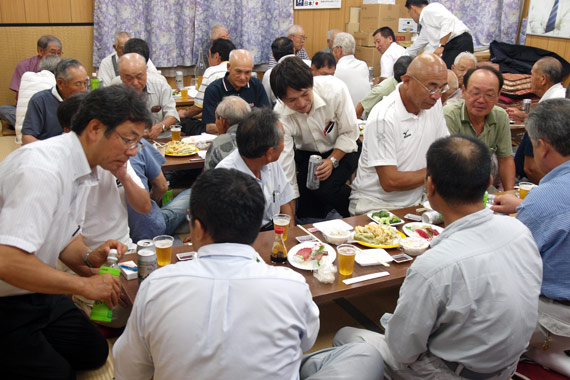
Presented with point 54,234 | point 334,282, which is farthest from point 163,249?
point 334,282

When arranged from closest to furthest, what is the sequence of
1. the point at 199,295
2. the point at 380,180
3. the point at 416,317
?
the point at 199,295 → the point at 416,317 → the point at 380,180

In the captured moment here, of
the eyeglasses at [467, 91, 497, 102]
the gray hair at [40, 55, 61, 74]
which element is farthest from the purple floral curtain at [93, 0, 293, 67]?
the eyeglasses at [467, 91, 497, 102]

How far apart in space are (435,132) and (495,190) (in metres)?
0.97

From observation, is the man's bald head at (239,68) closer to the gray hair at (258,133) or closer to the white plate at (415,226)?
the gray hair at (258,133)

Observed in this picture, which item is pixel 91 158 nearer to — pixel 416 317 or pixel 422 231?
pixel 416 317

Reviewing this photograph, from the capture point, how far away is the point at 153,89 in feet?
16.4

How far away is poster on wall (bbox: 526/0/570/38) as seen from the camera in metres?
7.28

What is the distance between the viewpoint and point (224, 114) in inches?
134

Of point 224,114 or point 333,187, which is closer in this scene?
point 224,114

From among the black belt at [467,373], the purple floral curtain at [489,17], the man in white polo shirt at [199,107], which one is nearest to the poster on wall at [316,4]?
the purple floral curtain at [489,17]

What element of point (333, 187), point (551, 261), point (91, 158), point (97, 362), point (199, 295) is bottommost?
point (97, 362)

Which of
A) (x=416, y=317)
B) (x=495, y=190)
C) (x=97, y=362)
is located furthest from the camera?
(x=495, y=190)

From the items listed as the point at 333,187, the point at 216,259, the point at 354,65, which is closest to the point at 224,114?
the point at 333,187

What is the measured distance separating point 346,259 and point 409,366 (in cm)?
52
